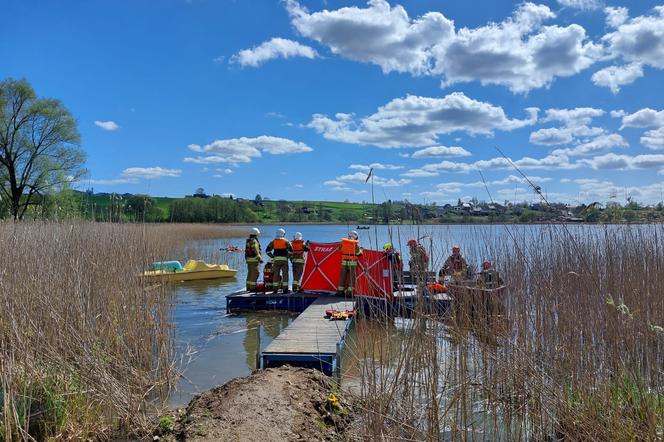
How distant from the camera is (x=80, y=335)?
215 inches

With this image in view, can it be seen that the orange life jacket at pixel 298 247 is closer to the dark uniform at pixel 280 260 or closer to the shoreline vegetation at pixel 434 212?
the dark uniform at pixel 280 260

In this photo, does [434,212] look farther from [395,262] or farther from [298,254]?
[298,254]

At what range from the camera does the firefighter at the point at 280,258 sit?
1375cm

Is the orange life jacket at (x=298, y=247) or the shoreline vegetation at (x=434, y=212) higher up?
the shoreline vegetation at (x=434, y=212)

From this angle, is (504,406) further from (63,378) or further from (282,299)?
(282,299)

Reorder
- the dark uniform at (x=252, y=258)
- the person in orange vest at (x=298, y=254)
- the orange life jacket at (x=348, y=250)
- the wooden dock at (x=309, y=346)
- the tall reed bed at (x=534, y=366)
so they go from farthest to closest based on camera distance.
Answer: the dark uniform at (x=252, y=258) → the person in orange vest at (x=298, y=254) → the orange life jacket at (x=348, y=250) → the wooden dock at (x=309, y=346) → the tall reed bed at (x=534, y=366)

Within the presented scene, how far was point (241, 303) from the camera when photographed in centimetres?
1401

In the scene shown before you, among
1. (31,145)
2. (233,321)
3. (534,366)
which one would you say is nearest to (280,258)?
(233,321)

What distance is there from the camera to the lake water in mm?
4480

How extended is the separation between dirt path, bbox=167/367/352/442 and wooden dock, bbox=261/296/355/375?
1.73ft

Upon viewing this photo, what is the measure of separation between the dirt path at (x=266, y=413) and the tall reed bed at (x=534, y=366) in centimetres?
133

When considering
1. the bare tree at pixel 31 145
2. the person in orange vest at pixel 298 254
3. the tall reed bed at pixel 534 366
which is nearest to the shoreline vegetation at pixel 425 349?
the tall reed bed at pixel 534 366

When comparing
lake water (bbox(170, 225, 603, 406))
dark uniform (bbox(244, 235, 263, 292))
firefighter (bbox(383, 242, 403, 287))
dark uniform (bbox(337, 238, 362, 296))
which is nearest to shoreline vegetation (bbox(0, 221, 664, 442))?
lake water (bbox(170, 225, 603, 406))

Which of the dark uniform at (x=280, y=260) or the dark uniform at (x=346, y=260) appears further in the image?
the dark uniform at (x=280, y=260)
